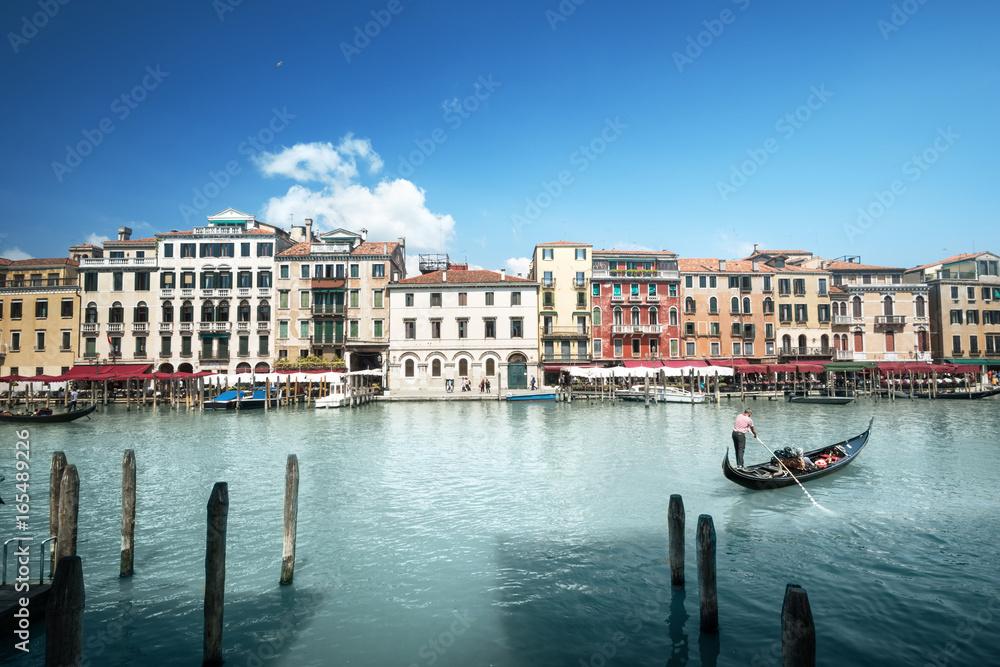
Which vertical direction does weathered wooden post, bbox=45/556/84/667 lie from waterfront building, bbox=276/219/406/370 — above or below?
below

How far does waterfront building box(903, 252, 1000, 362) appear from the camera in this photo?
46125mm

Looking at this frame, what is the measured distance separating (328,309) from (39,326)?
2239 centimetres

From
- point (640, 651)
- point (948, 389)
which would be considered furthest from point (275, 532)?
point (948, 389)

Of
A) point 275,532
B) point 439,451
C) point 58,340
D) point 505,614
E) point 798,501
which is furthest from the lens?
point 58,340

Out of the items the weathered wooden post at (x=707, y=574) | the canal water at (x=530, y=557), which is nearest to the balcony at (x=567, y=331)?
the canal water at (x=530, y=557)

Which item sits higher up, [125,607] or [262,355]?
[262,355]

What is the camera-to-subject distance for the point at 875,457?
16.5m

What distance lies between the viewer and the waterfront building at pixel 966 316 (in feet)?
151

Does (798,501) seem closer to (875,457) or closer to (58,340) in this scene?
(875,457)

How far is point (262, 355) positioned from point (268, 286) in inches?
215

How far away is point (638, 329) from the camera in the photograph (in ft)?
144

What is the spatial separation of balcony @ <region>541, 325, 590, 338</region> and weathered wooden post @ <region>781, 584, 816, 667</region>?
39496 millimetres

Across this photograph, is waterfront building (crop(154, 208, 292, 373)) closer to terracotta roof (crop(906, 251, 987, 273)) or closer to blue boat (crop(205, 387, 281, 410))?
blue boat (crop(205, 387, 281, 410))

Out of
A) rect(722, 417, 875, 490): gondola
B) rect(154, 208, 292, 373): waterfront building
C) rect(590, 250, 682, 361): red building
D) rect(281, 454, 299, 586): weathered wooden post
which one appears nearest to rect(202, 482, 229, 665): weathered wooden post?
rect(281, 454, 299, 586): weathered wooden post
